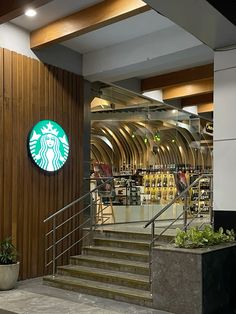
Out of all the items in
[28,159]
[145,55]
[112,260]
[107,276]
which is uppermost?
[145,55]

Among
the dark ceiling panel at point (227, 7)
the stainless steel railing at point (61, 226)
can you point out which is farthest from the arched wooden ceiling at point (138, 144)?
the dark ceiling panel at point (227, 7)

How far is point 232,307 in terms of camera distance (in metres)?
5.52

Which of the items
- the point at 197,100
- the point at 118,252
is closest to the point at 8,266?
the point at 118,252

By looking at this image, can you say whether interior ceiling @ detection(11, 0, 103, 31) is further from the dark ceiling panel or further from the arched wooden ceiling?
the arched wooden ceiling

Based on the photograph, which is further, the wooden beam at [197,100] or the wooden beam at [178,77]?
the wooden beam at [197,100]

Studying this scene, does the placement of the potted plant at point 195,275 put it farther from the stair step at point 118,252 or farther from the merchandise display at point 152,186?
the merchandise display at point 152,186

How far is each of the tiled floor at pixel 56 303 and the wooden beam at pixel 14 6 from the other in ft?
13.2

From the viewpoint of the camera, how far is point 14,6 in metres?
5.20

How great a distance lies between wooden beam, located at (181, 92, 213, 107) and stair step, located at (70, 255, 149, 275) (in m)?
6.50

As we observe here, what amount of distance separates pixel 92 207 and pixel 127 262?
1972 mm

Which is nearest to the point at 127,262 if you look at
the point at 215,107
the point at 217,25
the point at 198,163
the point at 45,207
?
the point at 45,207

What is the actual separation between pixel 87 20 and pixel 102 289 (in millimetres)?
4340

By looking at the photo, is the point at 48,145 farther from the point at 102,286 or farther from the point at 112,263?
the point at 102,286

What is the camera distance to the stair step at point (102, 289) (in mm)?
5771
